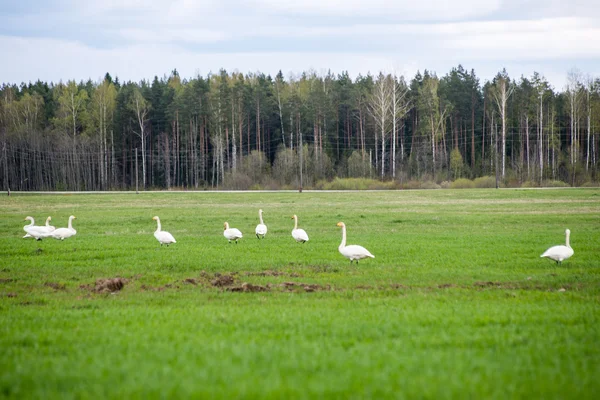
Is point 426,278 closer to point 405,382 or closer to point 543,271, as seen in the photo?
point 543,271

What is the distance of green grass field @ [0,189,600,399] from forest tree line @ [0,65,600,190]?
80.5 m

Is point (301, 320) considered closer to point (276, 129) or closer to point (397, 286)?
Result: point (397, 286)

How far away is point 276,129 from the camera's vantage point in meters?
114

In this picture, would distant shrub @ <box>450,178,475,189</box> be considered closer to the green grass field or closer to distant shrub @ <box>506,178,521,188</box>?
distant shrub @ <box>506,178,521,188</box>

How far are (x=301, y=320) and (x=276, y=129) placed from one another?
344ft

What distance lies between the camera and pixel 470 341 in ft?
27.9

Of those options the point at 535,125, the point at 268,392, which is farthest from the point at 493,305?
the point at 535,125

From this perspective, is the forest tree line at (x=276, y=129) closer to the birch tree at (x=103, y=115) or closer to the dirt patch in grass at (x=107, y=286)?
the birch tree at (x=103, y=115)

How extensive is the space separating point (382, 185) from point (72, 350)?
77224mm

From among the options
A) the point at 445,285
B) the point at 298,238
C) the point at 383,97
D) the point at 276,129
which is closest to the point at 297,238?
the point at 298,238

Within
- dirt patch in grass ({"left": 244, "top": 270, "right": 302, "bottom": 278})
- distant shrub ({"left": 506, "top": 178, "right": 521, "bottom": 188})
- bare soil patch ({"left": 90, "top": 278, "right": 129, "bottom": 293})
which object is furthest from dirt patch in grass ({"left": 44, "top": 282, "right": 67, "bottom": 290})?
distant shrub ({"left": 506, "top": 178, "right": 521, "bottom": 188})

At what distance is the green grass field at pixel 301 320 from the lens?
659 cm

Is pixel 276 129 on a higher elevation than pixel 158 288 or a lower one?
higher

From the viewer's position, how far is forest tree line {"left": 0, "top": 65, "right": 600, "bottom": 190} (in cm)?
10381
